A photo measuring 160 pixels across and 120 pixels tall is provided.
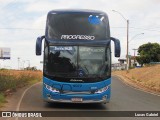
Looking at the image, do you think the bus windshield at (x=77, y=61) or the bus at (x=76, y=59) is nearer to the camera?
the bus at (x=76, y=59)

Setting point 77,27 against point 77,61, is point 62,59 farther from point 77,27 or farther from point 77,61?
point 77,27

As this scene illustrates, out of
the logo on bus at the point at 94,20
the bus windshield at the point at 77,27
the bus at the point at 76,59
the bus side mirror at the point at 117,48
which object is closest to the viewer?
the bus at the point at 76,59

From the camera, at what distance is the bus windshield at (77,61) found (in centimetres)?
1764

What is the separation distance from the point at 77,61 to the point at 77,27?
1527 millimetres

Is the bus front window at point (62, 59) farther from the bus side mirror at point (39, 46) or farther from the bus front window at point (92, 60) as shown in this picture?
the bus side mirror at point (39, 46)

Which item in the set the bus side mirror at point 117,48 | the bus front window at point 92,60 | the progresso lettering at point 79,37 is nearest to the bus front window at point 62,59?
the bus front window at point 92,60

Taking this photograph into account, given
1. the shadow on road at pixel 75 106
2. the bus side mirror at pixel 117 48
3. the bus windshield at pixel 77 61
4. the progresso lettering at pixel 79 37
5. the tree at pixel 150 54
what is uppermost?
the progresso lettering at pixel 79 37

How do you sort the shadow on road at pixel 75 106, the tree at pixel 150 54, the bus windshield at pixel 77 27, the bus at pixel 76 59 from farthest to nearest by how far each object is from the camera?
the tree at pixel 150 54 → the shadow on road at pixel 75 106 → the bus windshield at pixel 77 27 → the bus at pixel 76 59

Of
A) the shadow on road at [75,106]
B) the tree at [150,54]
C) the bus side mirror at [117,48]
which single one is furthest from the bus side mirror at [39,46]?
the tree at [150,54]

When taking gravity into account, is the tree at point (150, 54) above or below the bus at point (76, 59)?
below

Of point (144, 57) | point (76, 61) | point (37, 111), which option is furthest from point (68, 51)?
point (144, 57)

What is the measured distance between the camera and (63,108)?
18219mm

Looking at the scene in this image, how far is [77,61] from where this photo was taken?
17688 millimetres

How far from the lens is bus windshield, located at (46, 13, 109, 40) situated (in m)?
17.9
